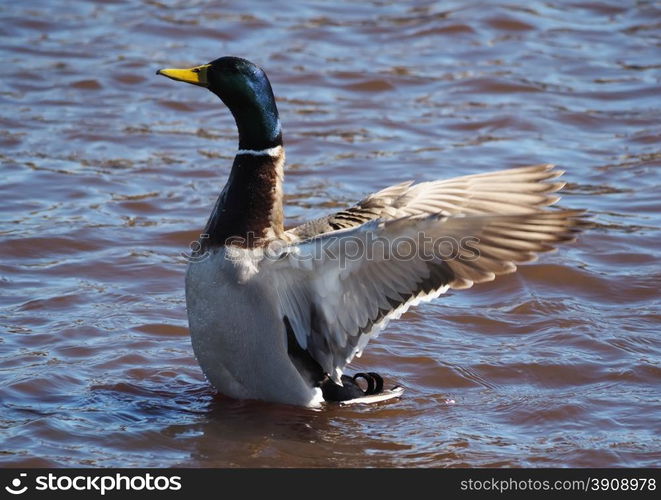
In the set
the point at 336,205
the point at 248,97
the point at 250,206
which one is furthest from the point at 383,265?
the point at 336,205

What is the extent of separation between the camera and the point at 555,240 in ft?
17.9

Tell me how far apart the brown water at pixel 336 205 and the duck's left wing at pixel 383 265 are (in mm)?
627

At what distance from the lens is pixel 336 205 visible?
9.23m

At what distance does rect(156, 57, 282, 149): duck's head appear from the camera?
619cm

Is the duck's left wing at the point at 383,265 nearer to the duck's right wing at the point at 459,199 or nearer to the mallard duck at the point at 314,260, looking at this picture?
the mallard duck at the point at 314,260

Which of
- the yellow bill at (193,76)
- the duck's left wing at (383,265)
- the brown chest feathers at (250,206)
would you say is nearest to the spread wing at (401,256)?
the duck's left wing at (383,265)

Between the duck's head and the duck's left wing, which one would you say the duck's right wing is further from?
the duck's head

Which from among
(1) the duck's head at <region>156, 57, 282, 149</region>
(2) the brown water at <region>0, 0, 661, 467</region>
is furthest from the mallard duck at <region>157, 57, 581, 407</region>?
(2) the brown water at <region>0, 0, 661, 467</region>

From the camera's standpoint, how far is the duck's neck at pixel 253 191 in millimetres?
5984

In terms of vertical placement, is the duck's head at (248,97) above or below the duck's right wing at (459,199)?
above

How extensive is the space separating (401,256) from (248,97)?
1.26 m
